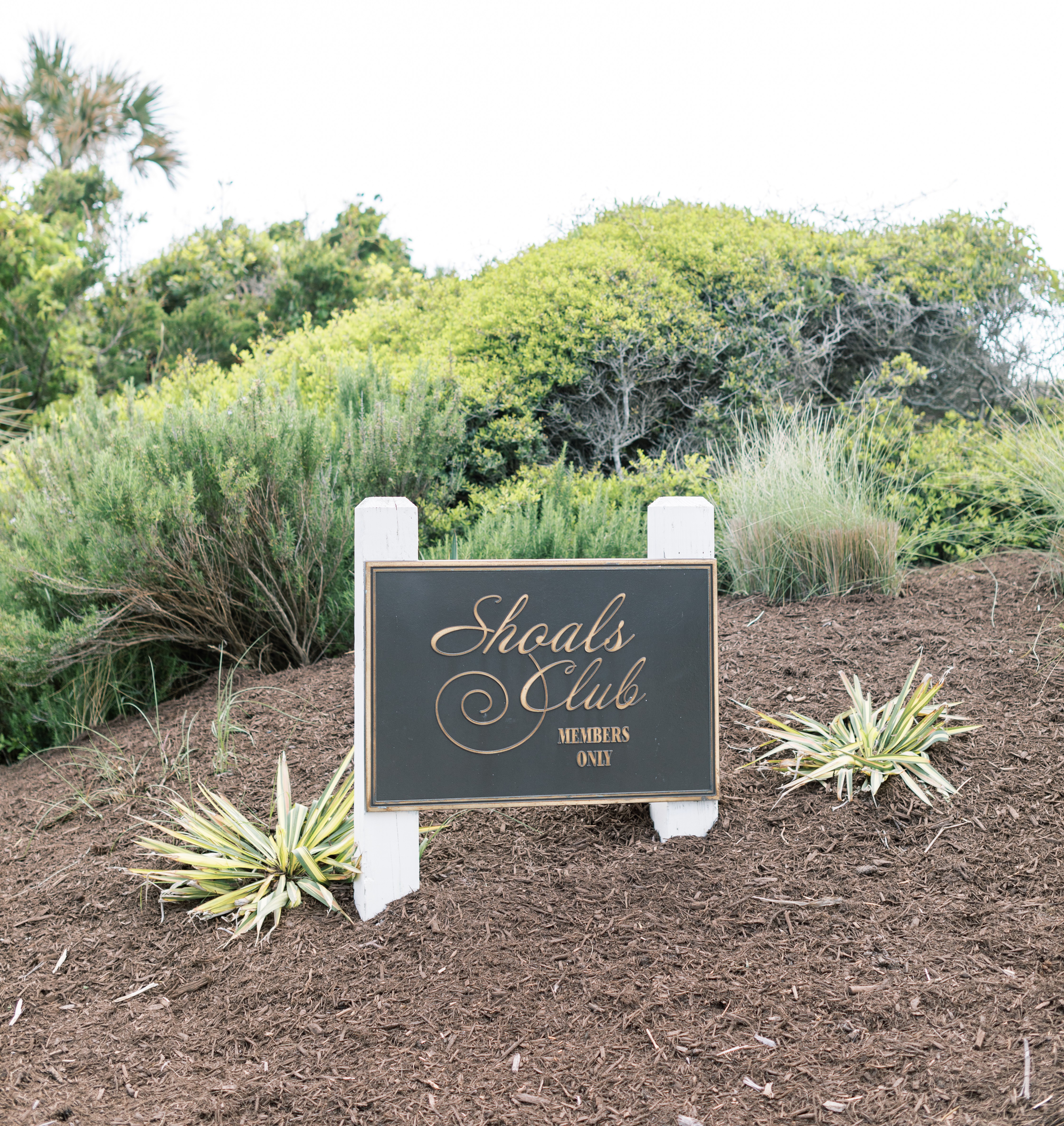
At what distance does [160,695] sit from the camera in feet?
18.8

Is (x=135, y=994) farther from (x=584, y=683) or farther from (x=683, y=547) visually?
(x=683, y=547)

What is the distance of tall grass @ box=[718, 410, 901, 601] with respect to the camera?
547cm

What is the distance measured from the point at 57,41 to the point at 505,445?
18156mm

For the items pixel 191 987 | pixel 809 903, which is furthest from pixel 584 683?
pixel 191 987

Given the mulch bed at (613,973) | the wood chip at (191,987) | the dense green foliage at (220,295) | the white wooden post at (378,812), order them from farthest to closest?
the dense green foliage at (220,295), the white wooden post at (378,812), the wood chip at (191,987), the mulch bed at (613,973)

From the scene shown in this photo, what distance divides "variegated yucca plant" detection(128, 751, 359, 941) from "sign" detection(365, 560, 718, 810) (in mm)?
426

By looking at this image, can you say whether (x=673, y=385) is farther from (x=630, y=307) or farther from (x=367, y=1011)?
(x=367, y=1011)

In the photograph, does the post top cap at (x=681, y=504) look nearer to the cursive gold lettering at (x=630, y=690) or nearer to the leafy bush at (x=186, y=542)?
the cursive gold lettering at (x=630, y=690)

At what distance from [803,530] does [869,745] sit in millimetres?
1975

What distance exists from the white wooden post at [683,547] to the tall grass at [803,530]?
212cm

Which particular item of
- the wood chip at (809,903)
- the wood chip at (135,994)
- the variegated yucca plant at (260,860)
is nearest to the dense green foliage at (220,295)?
the variegated yucca plant at (260,860)

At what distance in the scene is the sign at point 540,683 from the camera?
330 cm

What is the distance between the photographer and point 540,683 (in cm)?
340

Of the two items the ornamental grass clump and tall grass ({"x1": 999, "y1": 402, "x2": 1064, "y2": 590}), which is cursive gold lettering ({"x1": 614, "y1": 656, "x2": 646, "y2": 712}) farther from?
tall grass ({"x1": 999, "y1": 402, "x2": 1064, "y2": 590})
